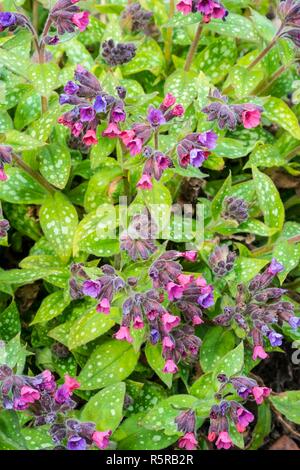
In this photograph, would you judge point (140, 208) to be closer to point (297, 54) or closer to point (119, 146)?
point (119, 146)

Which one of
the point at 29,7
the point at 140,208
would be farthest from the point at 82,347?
the point at 29,7

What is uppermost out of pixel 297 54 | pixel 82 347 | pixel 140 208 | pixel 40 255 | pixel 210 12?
pixel 210 12

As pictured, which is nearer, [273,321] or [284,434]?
[273,321]

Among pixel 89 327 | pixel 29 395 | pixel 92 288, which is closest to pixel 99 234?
pixel 89 327

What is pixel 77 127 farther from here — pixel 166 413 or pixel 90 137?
pixel 166 413

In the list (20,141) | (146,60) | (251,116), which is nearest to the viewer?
(251,116)

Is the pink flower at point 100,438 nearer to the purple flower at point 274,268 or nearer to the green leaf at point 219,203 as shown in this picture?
the purple flower at point 274,268
